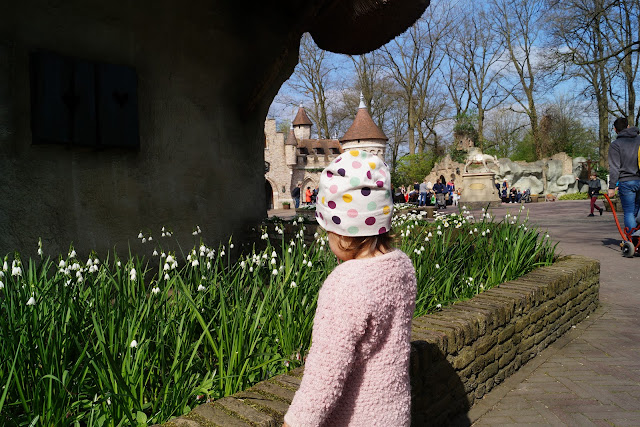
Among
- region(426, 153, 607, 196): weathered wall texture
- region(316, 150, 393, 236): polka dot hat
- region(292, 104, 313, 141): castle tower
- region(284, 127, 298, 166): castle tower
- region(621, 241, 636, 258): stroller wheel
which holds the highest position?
region(292, 104, 313, 141): castle tower

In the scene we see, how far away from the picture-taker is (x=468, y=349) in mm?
3100

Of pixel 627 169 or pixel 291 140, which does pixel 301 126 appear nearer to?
pixel 291 140

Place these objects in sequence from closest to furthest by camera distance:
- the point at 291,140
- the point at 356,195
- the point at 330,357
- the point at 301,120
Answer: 1. the point at 330,357
2. the point at 356,195
3. the point at 291,140
4. the point at 301,120

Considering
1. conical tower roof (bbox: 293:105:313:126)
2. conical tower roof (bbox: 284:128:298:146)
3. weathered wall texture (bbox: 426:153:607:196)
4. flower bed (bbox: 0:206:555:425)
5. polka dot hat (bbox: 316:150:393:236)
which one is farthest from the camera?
conical tower roof (bbox: 293:105:313:126)

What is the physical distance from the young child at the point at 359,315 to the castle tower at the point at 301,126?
180 feet

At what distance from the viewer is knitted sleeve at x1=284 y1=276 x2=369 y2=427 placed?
55.6 inches

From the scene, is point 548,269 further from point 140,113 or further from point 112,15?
point 112,15

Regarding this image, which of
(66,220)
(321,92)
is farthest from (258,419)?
(321,92)

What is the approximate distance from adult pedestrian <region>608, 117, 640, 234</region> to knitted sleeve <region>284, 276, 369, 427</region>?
275 inches

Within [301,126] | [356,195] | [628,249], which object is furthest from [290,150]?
[356,195]

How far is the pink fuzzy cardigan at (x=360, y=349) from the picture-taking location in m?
1.42

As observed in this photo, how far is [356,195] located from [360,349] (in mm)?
453

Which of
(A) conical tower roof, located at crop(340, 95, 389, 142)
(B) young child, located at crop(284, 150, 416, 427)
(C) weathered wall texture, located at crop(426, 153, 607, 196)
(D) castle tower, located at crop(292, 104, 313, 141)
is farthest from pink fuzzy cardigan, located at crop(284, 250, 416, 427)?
(D) castle tower, located at crop(292, 104, 313, 141)

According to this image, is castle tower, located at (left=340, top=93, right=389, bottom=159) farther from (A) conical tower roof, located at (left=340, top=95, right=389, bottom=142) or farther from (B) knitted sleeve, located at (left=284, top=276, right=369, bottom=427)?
(B) knitted sleeve, located at (left=284, top=276, right=369, bottom=427)
